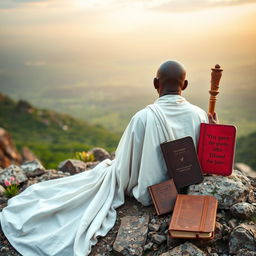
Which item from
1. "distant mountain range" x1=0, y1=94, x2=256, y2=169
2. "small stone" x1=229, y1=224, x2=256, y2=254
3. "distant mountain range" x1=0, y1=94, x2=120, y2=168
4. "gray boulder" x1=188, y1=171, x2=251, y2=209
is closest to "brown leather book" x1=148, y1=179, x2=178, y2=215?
"gray boulder" x1=188, y1=171, x2=251, y2=209

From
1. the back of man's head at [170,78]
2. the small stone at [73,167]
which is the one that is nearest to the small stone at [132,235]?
the back of man's head at [170,78]

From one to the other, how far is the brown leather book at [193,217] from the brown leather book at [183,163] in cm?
29

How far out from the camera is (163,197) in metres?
4.68

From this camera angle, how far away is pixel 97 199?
197 inches

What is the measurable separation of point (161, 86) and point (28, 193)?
2.38 m

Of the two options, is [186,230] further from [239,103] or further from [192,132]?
[239,103]

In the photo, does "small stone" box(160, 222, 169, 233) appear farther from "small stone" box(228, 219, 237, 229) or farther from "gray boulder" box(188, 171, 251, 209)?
"small stone" box(228, 219, 237, 229)

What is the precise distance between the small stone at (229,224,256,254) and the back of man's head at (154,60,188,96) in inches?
72.1

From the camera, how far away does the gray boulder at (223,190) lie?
4.61 m

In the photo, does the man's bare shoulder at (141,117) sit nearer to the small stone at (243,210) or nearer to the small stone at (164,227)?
the small stone at (164,227)

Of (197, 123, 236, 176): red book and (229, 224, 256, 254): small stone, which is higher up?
(197, 123, 236, 176): red book

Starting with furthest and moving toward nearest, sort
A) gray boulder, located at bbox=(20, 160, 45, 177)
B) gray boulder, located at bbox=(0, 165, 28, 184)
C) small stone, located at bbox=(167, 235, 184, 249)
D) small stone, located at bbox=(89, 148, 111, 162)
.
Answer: small stone, located at bbox=(89, 148, 111, 162) < gray boulder, located at bbox=(20, 160, 45, 177) < gray boulder, located at bbox=(0, 165, 28, 184) < small stone, located at bbox=(167, 235, 184, 249)

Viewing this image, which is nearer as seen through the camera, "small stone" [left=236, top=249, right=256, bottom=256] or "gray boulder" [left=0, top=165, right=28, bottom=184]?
"small stone" [left=236, top=249, right=256, bottom=256]

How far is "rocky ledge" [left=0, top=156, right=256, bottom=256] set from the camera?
411 centimetres
